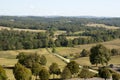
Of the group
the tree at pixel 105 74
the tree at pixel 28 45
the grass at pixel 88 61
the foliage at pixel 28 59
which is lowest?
the tree at pixel 28 45

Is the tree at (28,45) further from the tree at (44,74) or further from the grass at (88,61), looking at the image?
the tree at (44,74)

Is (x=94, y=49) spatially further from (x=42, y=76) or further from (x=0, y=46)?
(x=0, y=46)

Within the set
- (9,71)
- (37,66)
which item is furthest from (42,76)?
(9,71)

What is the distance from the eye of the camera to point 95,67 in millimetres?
101938

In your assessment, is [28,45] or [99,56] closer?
[99,56]

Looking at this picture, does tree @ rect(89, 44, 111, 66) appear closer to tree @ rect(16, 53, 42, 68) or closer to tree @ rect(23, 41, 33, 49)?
tree @ rect(16, 53, 42, 68)

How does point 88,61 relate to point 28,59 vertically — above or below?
below

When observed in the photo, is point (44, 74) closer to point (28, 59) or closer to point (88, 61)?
point (28, 59)

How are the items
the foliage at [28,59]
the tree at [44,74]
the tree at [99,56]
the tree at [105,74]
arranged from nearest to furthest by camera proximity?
the tree at [44,74]
the tree at [105,74]
the foliage at [28,59]
the tree at [99,56]

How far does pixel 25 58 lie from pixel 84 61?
Answer: 29.9 metres

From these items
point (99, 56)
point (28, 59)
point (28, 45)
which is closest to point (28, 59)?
point (28, 59)

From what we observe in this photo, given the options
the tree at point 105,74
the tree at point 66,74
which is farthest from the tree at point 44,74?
the tree at point 105,74

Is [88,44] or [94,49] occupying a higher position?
[94,49]

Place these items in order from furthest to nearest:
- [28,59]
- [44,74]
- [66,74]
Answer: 1. [28,59]
2. [66,74]
3. [44,74]
